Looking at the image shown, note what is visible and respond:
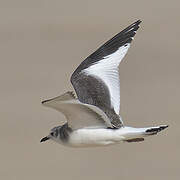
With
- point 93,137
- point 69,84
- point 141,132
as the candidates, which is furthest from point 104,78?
point 69,84

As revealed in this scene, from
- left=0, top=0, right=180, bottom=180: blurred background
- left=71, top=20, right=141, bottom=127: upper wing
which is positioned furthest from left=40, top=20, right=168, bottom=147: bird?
left=0, top=0, right=180, bottom=180: blurred background

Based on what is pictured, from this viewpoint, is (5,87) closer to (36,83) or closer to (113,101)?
(36,83)

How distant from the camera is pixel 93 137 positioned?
5.85m

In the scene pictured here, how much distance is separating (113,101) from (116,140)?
17.9 inches

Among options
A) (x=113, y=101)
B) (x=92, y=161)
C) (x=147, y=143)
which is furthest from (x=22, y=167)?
(x=113, y=101)

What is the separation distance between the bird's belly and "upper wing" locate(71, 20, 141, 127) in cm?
11

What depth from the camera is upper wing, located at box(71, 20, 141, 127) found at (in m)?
6.07

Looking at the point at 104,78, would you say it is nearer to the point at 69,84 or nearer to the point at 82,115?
the point at 82,115

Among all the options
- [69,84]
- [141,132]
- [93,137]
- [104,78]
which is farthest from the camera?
[69,84]

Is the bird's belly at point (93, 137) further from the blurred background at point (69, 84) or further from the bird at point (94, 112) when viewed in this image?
the blurred background at point (69, 84)

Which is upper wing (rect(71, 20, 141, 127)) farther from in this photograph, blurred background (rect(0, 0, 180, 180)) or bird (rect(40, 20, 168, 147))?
blurred background (rect(0, 0, 180, 180))

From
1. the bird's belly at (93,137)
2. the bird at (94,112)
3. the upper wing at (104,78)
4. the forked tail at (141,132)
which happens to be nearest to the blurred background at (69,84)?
the upper wing at (104,78)

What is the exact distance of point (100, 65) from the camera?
21.8ft

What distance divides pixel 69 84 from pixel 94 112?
417cm
